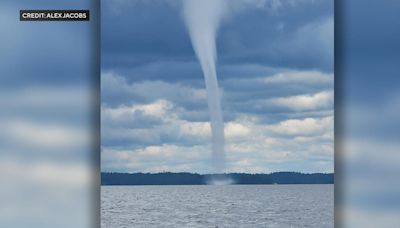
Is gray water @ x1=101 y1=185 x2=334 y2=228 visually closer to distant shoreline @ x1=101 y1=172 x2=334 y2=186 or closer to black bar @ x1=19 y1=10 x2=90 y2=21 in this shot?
distant shoreline @ x1=101 y1=172 x2=334 y2=186

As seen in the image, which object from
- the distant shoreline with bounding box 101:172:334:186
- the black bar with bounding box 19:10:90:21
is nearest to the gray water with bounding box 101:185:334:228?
the distant shoreline with bounding box 101:172:334:186

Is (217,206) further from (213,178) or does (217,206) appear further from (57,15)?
(57,15)

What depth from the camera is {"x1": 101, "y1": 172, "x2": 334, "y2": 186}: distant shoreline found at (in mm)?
4234

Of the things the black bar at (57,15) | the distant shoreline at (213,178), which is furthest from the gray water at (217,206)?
the black bar at (57,15)

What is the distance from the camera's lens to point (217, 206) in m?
4.37

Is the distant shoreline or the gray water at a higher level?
the distant shoreline

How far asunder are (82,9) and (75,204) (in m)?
1.22

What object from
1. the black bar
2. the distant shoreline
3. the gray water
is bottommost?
the gray water

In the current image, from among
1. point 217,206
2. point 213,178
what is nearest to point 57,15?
point 213,178

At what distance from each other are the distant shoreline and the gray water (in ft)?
0.12

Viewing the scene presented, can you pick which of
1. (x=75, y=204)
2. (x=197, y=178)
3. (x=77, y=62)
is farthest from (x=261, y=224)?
(x=77, y=62)

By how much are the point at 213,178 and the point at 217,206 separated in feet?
0.73

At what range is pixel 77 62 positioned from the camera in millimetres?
4160

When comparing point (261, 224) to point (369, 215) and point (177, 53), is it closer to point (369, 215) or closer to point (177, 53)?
point (369, 215)
